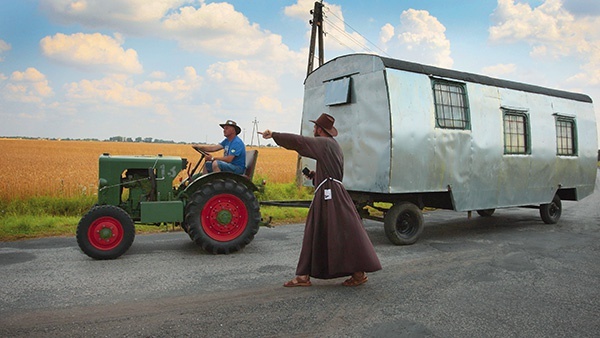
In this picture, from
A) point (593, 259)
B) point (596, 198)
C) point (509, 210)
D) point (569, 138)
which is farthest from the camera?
point (596, 198)

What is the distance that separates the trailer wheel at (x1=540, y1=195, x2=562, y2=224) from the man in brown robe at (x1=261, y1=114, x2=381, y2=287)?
6717 millimetres

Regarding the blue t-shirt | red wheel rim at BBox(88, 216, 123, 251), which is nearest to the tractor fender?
the blue t-shirt

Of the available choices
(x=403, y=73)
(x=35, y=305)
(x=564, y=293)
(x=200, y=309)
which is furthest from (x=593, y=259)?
(x=35, y=305)

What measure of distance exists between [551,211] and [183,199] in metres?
8.21

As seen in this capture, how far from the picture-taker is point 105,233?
19.6 feet

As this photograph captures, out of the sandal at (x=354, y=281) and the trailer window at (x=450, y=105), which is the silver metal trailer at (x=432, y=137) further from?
the sandal at (x=354, y=281)

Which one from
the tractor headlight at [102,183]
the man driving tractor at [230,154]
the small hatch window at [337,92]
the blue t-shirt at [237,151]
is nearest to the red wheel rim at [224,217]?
the man driving tractor at [230,154]

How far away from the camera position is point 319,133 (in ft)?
16.9

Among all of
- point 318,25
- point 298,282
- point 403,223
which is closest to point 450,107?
point 403,223

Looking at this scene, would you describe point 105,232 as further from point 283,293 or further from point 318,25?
point 318,25

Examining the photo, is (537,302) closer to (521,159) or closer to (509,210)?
(521,159)

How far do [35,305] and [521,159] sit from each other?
8474 mm

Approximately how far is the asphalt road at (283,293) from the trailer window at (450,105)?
212 centimetres

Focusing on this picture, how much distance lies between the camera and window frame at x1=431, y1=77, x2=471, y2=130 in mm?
7656
